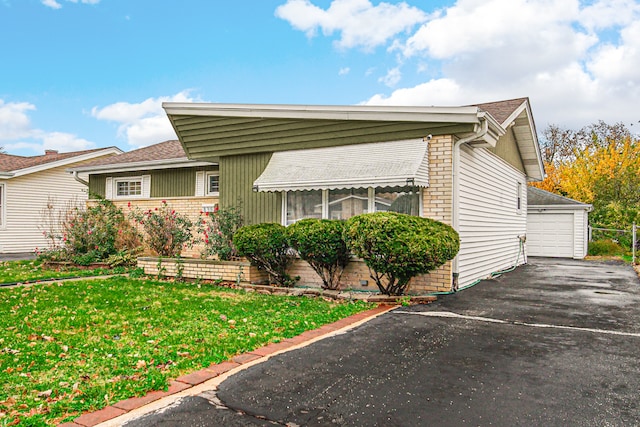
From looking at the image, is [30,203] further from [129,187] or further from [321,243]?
[321,243]

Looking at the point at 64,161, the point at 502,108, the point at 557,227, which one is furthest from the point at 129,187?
the point at 557,227

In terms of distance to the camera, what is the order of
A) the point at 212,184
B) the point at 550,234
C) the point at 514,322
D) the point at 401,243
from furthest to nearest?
the point at 550,234, the point at 212,184, the point at 401,243, the point at 514,322

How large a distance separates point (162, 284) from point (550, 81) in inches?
1131

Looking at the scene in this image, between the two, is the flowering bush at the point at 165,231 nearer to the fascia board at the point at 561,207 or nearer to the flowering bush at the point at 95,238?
the flowering bush at the point at 95,238

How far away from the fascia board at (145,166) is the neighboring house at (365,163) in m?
1.95

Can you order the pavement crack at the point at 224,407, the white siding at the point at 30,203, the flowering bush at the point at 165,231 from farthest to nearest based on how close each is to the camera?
the white siding at the point at 30,203 < the flowering bush at the point at 165,231 < the pavement crack at the point at 224,407

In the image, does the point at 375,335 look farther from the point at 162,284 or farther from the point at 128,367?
the point at 162,284

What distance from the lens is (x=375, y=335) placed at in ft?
18.7

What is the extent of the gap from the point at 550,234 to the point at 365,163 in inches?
580

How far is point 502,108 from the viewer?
12211mm

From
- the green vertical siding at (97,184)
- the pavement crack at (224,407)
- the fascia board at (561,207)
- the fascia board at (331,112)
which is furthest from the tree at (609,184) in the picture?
the pavement crack at (224,407)

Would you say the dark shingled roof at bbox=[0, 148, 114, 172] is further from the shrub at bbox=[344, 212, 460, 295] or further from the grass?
the shrub at bbox=[344, 212, 460, 295]

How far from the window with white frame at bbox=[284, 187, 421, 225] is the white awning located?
0.67 meters

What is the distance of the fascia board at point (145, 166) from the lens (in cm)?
1429
